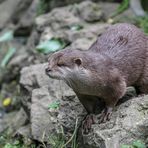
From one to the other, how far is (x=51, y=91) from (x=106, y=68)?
1.54 m

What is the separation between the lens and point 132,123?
4629mm

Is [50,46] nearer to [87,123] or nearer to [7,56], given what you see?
[7,56]

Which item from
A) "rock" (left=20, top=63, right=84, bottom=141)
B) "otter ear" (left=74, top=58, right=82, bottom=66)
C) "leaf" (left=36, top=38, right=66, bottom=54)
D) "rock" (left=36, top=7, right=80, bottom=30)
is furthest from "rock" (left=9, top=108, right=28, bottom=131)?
Answer: "otter ear" (left=74, top=58, right=82, bottom=66)

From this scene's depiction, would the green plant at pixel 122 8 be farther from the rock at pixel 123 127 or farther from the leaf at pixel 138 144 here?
the leaf at pixel 138 144

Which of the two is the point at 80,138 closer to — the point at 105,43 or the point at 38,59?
the point at 105,43

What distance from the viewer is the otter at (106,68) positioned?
15.5 ft

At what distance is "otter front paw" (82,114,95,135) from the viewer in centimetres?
500

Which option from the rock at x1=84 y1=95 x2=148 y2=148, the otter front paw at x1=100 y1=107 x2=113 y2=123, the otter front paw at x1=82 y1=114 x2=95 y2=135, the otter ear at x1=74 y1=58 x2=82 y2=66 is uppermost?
the otter ear at x1=74 y1=58 x2=82 y2=66

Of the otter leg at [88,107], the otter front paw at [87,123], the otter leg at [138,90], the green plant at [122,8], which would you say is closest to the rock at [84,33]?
the green plant at [122,8]

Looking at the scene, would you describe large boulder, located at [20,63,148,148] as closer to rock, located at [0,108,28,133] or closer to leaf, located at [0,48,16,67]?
rock, located at [0,108,28,133]

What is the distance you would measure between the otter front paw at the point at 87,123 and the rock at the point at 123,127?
0.08 meters

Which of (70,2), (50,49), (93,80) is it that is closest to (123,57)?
(93,80)

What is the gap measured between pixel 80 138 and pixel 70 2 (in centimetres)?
469

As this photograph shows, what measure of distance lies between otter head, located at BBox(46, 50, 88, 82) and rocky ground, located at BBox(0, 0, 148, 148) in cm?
59
